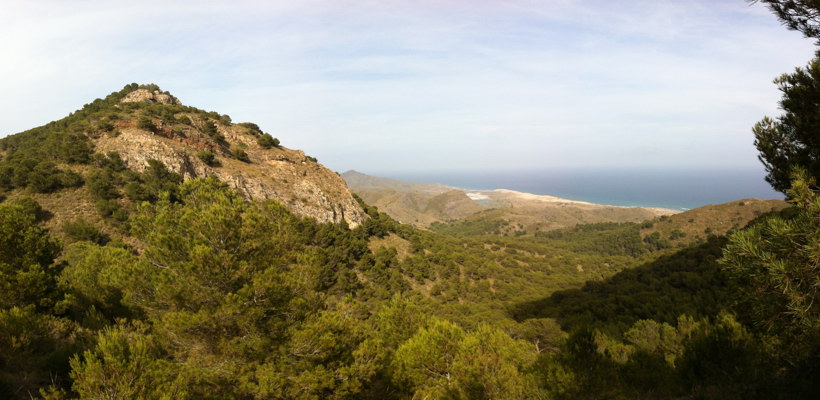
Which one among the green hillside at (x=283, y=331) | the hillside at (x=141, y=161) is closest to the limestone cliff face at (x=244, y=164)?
the hillside at (x=141, y=161)

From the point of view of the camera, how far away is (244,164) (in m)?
46.8

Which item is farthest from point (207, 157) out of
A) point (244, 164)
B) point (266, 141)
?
point (266, 141)

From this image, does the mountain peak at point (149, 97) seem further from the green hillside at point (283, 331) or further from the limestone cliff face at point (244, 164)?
the green hillside at point (283, 331)

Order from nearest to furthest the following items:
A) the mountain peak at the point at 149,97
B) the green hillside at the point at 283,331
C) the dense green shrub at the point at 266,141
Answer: the green hillside at the point at 283,331
the dense green shrub at the point at 266,141
the mountain peak at the point at 149,97

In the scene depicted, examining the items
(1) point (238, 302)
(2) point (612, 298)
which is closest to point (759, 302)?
(1) point (238, 302)

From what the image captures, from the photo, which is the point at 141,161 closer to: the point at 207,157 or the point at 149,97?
the point at 207,157

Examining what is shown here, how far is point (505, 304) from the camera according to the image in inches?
1722

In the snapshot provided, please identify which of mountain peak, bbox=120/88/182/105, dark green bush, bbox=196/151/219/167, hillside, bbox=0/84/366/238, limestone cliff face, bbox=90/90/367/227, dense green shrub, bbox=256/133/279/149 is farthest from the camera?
mountain peak, bbox=120/88/182/105

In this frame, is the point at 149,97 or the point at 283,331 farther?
the point at 149,97

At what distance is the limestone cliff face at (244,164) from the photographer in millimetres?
37688

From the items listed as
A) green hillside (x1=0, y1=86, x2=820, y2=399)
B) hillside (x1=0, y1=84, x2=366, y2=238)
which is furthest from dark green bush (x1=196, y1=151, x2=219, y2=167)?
green hillside (x1=0, y1=86, x2=820, y2=399)

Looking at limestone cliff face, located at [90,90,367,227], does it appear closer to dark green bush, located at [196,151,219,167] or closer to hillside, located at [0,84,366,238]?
hillside, located at [0,84,366,238]

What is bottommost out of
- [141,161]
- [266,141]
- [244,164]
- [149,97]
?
[141,161]

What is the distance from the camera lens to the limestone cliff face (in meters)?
37.7
